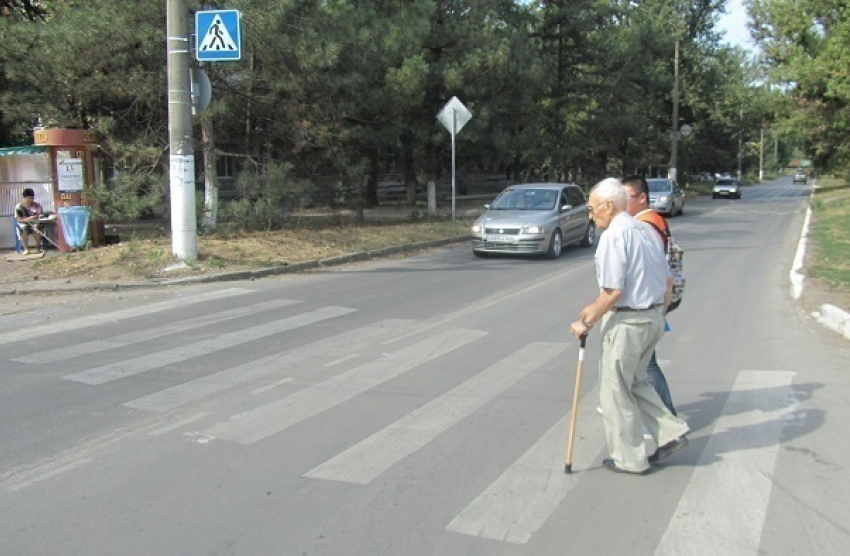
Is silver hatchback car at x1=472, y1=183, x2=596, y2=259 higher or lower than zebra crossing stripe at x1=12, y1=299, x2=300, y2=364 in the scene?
higher

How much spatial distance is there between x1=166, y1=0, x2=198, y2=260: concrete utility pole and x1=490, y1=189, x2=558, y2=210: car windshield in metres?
6.87

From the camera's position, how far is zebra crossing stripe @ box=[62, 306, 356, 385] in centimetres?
647

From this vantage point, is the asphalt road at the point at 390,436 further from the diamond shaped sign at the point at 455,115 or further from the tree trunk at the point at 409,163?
the tree trunk at the point at 409,163

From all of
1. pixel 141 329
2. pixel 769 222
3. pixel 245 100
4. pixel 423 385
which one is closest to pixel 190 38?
pixel 245 100

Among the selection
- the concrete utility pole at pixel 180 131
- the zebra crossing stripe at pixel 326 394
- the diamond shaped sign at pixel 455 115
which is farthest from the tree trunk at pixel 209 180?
the zebra crossing stripe at pixel 326 394

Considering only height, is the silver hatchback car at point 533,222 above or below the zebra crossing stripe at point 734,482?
above

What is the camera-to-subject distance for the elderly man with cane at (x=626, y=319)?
4102 millimetres

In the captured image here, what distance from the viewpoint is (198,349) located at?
7418 mm

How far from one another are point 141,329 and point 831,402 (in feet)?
23.3

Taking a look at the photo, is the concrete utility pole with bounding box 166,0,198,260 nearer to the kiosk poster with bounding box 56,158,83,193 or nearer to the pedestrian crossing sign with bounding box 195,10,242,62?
the pedestrian crossing sign with bounding box 195,10,242,62

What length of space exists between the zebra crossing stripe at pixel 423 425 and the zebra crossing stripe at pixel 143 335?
3818 millimetres

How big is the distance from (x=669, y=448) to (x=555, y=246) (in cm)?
1117

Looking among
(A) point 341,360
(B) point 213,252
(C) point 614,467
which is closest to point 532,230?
(B) point 213,252

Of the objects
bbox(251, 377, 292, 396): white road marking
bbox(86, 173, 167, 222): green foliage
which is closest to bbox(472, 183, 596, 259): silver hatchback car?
bbox(86, 173, 167, 222): green foliage
